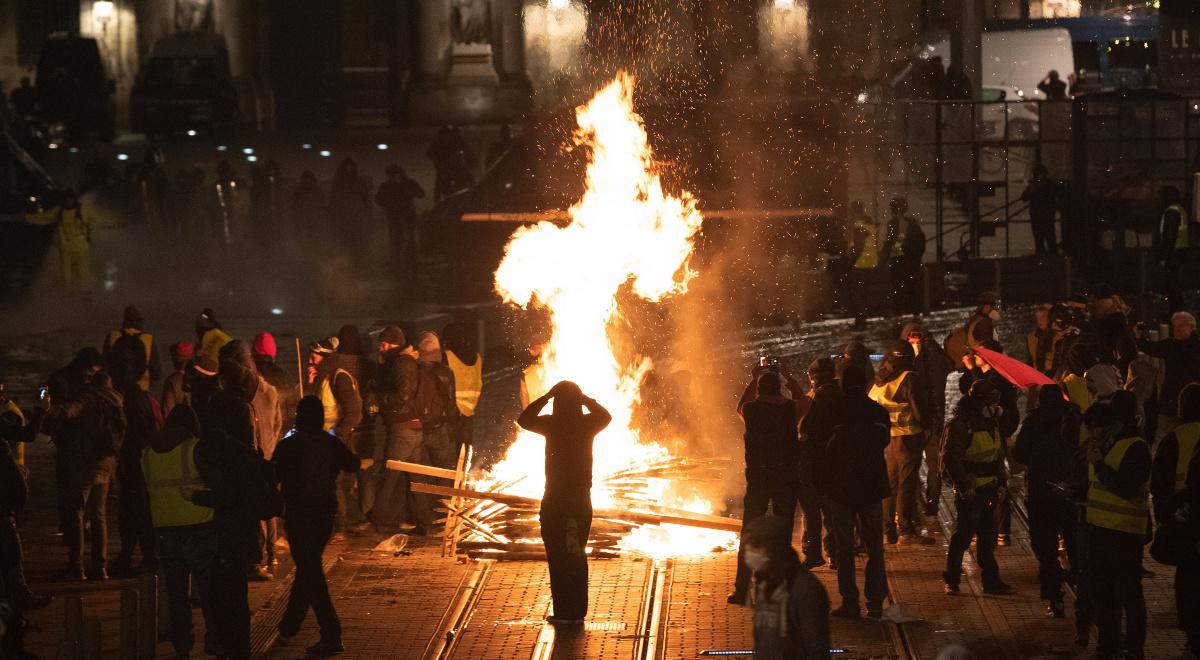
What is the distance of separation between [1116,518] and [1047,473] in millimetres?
1514

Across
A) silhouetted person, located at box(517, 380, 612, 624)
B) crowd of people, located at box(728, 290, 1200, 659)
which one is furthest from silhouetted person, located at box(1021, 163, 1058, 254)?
silhouetted person, located at box(517, 380, 612, 624)

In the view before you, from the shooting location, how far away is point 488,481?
15.7 m

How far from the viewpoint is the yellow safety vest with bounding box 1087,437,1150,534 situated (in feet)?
33.3

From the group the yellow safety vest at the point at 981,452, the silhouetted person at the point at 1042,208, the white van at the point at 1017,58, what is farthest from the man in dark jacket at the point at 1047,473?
the white van at the point at 1017,58

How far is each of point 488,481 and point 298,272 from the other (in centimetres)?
1389

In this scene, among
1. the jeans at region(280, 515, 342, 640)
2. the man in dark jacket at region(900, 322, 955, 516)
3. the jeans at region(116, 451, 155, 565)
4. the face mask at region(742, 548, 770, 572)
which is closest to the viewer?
the face mask at region(742, 548, 770, 572)

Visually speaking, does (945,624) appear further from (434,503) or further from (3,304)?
(3,304)

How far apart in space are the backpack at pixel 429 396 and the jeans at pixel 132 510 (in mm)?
2273

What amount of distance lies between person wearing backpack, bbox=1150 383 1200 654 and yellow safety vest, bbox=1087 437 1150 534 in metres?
0.08

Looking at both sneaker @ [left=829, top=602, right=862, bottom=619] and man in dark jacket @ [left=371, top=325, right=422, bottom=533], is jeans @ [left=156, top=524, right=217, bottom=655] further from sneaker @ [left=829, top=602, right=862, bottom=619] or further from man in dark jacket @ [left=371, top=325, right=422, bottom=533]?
sneaker @ [left=829, top=602, right=862, bottom=619]

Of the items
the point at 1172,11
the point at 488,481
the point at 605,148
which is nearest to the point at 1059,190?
the point at 1172,11

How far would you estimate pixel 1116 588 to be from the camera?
1026 cm

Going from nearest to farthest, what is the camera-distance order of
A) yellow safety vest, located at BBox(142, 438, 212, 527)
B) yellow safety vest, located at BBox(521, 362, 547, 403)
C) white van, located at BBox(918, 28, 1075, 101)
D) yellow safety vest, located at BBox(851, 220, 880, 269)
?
1. yellow safety vest, located at BBox(142, 438, 212, 527)
2. yellow safety vest, located at BBox(521, 362, 547, 403)
3. yellow safety vest, located at BBox(851, 220, 880, 269)
4. white van, located at BBox(918, 28, 1075, 101)

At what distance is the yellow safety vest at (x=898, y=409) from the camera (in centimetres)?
1362
